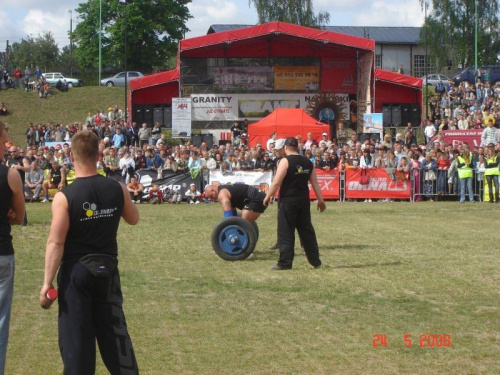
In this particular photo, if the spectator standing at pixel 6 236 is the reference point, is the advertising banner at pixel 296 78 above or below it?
above

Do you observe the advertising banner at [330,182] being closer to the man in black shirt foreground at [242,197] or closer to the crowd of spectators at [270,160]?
the crowd of spectators at [270,160]

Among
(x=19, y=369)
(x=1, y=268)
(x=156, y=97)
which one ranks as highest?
(x=156, y=97)

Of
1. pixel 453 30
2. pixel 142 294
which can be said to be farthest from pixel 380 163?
pixel 453 30

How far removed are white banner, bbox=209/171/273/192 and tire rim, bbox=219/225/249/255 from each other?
13.5m

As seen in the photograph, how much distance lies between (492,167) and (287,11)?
146 ft

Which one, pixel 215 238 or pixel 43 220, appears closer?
pixel 215 238

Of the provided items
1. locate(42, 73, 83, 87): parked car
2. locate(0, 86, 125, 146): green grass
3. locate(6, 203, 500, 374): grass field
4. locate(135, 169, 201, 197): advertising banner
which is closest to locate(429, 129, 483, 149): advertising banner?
locate(135, 169, 201, 197): advertising banner

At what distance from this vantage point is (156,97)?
35.6m

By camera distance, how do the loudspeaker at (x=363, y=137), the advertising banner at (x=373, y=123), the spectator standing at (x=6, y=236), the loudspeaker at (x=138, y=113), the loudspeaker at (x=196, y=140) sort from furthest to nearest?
1. the loudspeaker at (x=138, y=113)
2. the loudspeaker at (x=196, y=140)
3. the advertising banner at (x=373, y=123)
4. the loudspeaker at (x=363, y=137)
5. the spectator standing at (x=6, y=236)

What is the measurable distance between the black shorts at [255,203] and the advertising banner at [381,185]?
13.6m

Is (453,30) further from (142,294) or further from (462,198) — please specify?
(142,294)

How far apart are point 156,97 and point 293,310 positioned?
27790 millimetres

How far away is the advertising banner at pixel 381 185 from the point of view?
2577 cm
